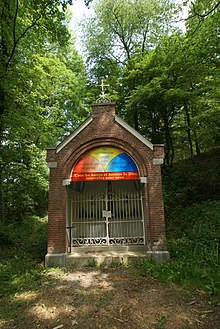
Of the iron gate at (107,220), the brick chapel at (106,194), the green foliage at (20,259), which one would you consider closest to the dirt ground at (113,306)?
the green foliage at (20,259)

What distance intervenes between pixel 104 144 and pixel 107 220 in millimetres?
2982

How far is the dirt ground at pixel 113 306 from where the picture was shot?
4.42m

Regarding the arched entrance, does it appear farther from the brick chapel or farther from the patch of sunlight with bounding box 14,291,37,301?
the patch of sunlight with bounding box 14,291,37,301

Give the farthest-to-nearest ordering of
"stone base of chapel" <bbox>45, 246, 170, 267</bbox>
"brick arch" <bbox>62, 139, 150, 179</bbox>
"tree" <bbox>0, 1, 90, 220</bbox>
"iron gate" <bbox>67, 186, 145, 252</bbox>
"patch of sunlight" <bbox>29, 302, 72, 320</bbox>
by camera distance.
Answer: "tree" <bbox>0, 1, 90, 220</bbox>
"iron gate" <bbox>67, 186, 145, 252</bbox>
"brick arch" <bbox>62, 139, 150, 179</bbox>
"stone base of chapel" <bbox>45, 246, 170, 267</bbox>
"patch of sunlight" <bbox>29, 302, 72, 320</bbox>

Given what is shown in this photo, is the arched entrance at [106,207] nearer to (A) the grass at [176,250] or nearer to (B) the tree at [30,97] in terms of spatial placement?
(A) the grass at [176,250]

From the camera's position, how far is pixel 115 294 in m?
5.67

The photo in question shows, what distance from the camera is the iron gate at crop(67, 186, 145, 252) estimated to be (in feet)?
30.0

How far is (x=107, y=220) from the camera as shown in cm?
922

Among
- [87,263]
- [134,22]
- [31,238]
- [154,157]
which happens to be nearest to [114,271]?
[87,263]

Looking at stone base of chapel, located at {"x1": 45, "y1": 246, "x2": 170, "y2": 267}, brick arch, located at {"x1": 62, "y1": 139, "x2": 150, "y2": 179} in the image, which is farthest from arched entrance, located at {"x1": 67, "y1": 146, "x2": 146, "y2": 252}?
stone base of chapel, located at {"x1": 45, "y1": 246, "x2": 170, "y2": 267}

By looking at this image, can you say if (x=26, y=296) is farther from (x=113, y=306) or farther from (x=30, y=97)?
(x=30, y=97)

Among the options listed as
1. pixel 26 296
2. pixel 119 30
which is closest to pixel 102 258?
pixel 26 296

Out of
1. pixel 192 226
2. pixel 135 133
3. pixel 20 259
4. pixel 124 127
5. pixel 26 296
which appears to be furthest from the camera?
pixel 192 226

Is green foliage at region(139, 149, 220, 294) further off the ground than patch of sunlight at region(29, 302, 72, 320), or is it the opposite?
green foliage at region(139, 149, 220, 294)
